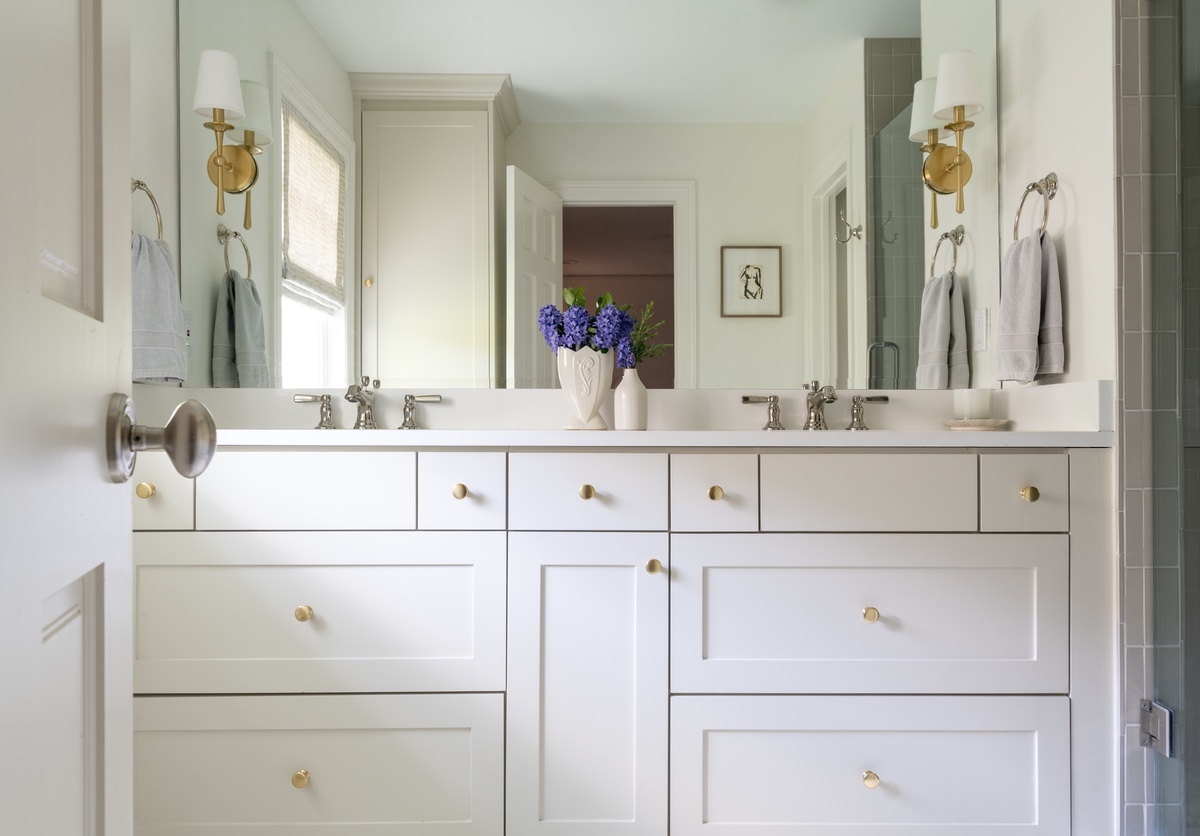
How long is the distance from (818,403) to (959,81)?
2.75ft

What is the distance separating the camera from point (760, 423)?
6.48ft

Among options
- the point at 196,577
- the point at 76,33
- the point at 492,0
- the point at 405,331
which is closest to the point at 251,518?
the point at 196,577

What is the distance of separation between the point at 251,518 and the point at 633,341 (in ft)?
3.10

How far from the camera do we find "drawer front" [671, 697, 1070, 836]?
4.99 feet

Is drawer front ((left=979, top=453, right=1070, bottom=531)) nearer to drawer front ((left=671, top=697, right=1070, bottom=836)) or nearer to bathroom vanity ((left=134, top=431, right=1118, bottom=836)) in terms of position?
bathroom vanity ((left=134, top=431, right=1118, bottom=836))

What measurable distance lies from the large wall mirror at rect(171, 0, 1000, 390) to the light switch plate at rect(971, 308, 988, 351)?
0.04ft

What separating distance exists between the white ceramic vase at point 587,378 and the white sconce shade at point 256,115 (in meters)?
0.94

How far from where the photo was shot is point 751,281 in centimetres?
197

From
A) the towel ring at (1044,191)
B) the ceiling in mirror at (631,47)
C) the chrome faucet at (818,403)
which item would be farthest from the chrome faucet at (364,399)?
the towel ring at (1044,191)

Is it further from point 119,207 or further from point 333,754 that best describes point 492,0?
point 333,754

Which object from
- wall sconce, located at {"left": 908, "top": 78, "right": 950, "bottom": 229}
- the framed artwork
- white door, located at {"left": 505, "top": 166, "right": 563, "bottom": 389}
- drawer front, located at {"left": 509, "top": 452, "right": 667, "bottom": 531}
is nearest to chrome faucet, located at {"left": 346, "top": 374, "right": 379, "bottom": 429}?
white door, located at {"left": 505, "top": 166, "right": 563, "bottom": 389}

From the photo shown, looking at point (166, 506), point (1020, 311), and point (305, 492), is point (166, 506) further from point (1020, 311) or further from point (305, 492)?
point (1020, 311)

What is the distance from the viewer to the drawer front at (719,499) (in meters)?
1.54

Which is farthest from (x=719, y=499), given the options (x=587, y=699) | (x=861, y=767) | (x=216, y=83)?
(x=216, y=83)
